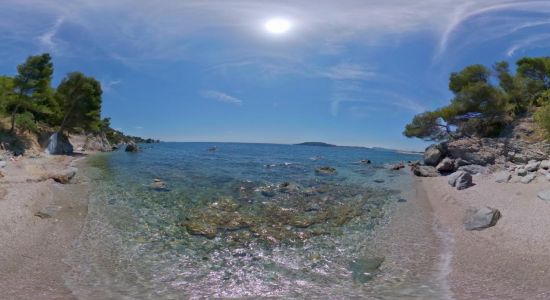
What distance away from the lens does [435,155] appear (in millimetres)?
45906

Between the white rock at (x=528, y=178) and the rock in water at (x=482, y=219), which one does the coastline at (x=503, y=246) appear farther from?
the white rock at (x=528, y=178)

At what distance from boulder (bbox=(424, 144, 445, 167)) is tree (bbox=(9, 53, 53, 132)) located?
54261mm

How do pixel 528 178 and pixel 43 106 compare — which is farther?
pixel 43 106

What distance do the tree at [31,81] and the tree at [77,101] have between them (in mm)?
10565

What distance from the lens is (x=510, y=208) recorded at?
16.1 m

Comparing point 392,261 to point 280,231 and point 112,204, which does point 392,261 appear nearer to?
point 280,231

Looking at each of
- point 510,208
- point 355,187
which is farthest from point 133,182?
point 510,208

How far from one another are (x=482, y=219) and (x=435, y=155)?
1318 inches

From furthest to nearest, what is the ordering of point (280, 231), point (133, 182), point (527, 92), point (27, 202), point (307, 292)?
point (527, 92) → point (133, 182) → point (27, 202) → point (280, 231) → point (307, 292)

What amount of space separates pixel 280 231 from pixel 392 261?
522cm

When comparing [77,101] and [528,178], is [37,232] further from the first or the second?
[77,101]

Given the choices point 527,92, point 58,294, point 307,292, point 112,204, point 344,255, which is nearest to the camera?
point 58,294

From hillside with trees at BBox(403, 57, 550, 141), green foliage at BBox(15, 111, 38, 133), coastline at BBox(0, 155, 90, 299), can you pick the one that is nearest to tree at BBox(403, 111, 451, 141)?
hillside with trees at BBox(403, 57, 550, 141)

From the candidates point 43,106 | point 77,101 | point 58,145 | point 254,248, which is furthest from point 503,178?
point 77,101
